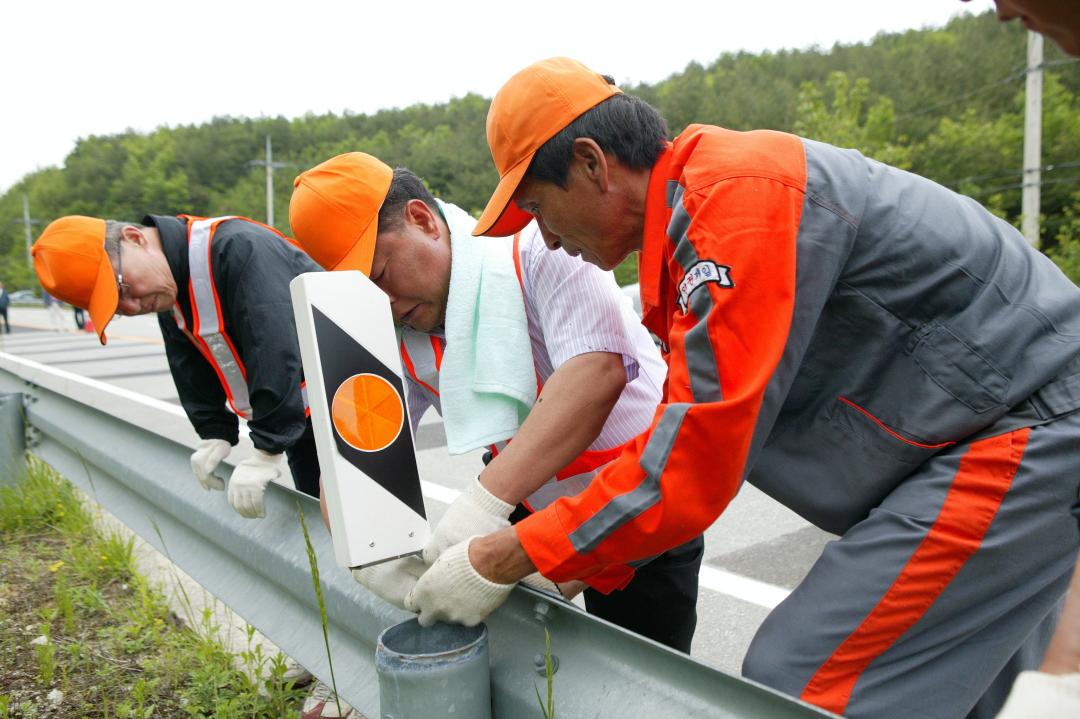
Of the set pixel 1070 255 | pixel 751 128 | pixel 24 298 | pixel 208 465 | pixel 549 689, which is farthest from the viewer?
pixel 24 298

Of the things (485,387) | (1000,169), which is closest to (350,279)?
(485,387)

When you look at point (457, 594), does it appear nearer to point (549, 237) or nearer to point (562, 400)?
point (562, 400)

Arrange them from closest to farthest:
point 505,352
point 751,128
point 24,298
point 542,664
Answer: point 542,664
point 505,352
point 751,128
point 24,298

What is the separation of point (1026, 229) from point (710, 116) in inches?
1471

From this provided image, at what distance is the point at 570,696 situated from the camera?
131 cm

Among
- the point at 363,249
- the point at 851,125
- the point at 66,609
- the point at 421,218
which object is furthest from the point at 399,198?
the point at 851,125

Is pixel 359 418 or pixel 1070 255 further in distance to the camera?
pixel 1070 255

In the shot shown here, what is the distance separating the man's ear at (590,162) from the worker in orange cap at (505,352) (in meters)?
0.28

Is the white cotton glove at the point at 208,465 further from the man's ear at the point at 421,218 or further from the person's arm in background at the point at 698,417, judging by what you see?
the person's arm in background at the point at 698,417

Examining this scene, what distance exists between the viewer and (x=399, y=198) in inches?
89.7

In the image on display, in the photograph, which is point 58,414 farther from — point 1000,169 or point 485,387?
point 1000,169

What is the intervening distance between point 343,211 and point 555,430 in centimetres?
83

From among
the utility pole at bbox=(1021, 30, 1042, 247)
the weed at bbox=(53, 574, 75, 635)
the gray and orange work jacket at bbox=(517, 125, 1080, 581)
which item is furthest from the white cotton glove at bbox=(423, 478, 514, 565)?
Result: the utility pole at bbox=(1021, 30, 1042, 247)

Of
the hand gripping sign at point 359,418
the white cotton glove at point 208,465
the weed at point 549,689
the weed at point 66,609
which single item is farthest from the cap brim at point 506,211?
the weed at point 66,609
